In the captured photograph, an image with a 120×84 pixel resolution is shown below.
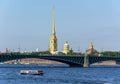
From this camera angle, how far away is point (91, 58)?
611 feet

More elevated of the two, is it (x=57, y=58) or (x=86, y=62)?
(x=57, y=58)

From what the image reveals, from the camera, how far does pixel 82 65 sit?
592ft

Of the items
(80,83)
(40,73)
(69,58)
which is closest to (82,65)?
(69,58)

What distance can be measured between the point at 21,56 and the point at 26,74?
40.6m

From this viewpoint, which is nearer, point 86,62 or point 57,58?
point 57,58

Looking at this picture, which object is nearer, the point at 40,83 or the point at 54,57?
the point at 40,83

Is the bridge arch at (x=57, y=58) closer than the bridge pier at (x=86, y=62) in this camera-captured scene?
Yes

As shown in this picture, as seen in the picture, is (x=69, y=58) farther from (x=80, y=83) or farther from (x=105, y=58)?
(x=80, y=83)

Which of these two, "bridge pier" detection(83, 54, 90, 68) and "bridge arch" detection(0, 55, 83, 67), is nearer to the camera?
"bridge arch" detection(0, 55, 83, 67)

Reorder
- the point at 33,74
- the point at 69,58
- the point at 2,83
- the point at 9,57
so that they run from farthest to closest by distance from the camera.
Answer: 1. the point at 69,58
2. the point at 9,57
3. the point at 33,74
4. the point at 2,83

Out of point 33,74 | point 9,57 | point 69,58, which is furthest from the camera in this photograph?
point 69,58

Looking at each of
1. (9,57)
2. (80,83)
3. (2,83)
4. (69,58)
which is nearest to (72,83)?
(80,83)

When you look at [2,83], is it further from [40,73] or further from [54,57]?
[54,57]

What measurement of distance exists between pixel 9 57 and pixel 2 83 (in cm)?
7398
